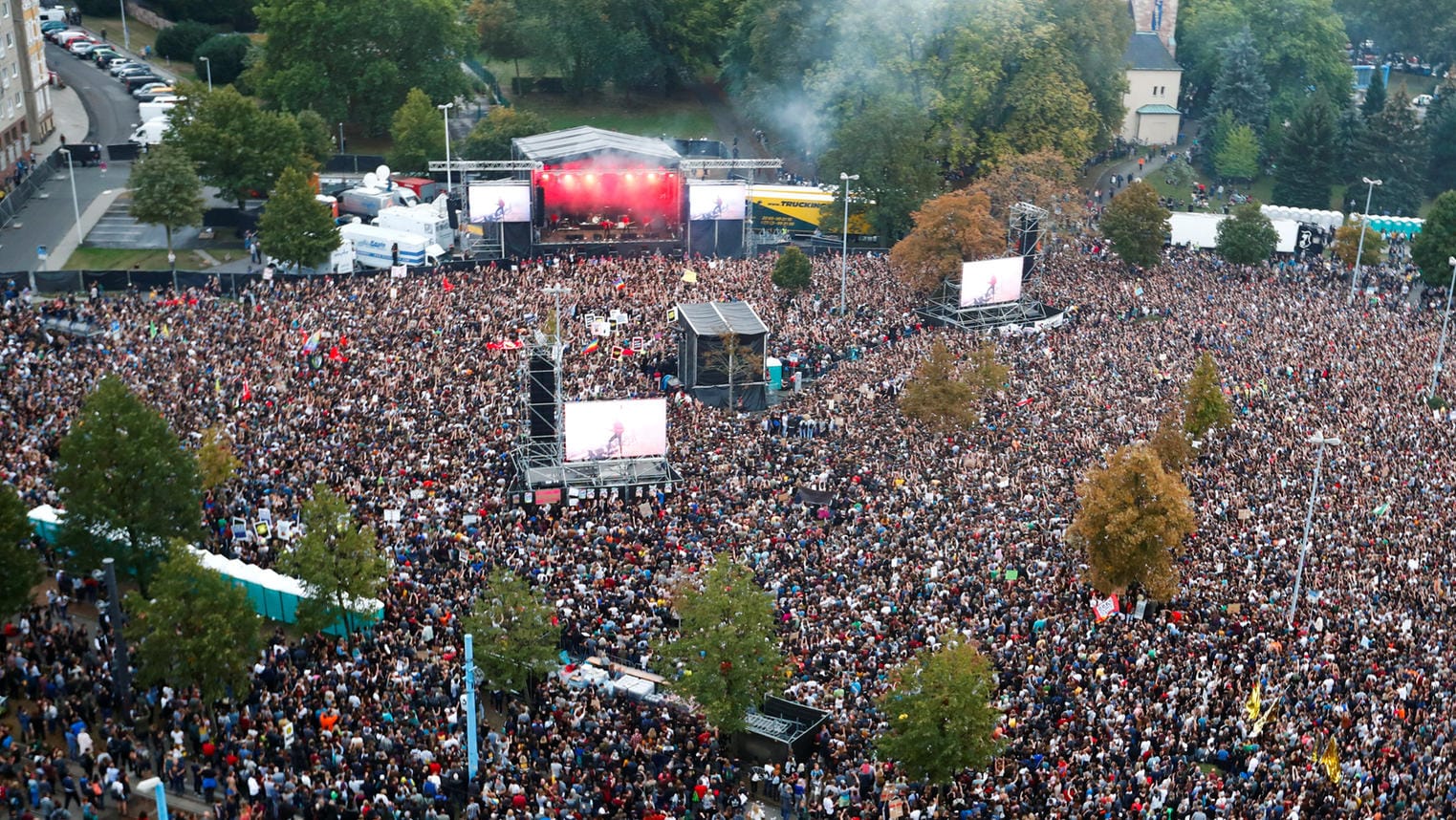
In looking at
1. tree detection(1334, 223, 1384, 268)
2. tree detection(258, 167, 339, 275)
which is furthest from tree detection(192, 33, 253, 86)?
tree detection(1334, 223, 1384, 268)

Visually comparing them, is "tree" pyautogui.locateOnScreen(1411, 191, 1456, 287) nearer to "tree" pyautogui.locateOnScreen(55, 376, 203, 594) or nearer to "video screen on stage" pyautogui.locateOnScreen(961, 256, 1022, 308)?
"video screen on stage" pyautogui.locateOnScreen(961, 256, 1022, 308)

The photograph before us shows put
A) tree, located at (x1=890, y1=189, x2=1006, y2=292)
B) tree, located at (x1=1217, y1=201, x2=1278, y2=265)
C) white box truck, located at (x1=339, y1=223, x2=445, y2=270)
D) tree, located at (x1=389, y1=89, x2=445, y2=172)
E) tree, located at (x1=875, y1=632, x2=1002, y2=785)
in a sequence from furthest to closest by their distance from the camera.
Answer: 1. tree, located at (x1=389, y1=89, x2=445, y2=172)
2. tree, located at (x1=1217, y1=201, x2=1278, y2=265)
3. white box truck, located at (x1=339, y1=223, x2=445, y2=270)
4. tree, located at (x1=890, y1=189, x2=1006, y2=292)
5. tree, located at (x1=875, y1=632, x2=1002, y2=785)

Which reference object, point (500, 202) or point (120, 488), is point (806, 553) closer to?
point (120, 488)

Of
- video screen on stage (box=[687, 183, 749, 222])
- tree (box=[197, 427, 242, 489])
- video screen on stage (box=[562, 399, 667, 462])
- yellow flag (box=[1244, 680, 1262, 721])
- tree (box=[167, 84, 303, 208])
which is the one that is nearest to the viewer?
yellow flag (box=[1244, 680, 1262, 721])

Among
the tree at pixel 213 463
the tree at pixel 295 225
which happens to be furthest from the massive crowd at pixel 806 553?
the tree at pixel 295 225

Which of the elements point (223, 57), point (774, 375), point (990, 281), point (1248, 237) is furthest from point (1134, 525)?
point (223, 57)
